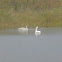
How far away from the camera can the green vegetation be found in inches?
1576

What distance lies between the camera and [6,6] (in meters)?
45.8

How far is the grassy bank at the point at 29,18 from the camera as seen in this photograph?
40.1 meters

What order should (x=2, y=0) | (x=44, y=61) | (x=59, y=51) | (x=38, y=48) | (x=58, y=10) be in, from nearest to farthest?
1. (x=44, y=61)
2. (x=59, y=51)
3. (x=38, y=48)
4. (x=58, y=10)
5. (x=2, y=0)

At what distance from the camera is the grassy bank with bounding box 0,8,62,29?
132ft

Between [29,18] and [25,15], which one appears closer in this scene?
[29,18]

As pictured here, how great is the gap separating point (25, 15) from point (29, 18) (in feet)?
4.21

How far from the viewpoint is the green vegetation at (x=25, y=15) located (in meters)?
40.0

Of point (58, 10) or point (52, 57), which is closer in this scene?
point (52, 57)

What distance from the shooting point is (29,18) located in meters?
41.0

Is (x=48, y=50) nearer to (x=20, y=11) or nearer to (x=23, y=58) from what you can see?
(x=23, y=58)

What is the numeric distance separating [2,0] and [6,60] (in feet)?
113

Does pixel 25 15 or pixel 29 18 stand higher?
pixel 25 15

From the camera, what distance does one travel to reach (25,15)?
4203cm

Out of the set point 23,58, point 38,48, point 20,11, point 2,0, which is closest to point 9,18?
point 20,11
